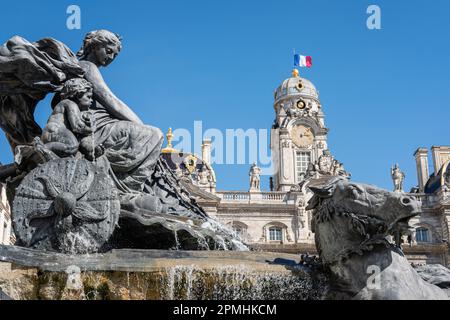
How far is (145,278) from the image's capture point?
5012mm

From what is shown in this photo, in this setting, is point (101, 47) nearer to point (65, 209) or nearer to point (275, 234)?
point (65, 209)

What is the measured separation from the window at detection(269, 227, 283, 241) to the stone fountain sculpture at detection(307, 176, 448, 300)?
4107 centimetres

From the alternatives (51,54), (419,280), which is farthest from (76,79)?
(419,280)

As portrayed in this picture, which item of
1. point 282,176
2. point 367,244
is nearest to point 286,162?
point 282,176

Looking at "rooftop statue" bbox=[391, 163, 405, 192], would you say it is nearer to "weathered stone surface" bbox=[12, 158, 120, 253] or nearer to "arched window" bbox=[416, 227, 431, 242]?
"arched window" bbox=[416, 227, 431, 242]

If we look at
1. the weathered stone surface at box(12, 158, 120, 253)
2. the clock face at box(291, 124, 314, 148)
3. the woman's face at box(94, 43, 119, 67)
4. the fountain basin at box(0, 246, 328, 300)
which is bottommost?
the fountain basin at box(0, 246, 328, 300)

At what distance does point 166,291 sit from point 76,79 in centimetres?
296

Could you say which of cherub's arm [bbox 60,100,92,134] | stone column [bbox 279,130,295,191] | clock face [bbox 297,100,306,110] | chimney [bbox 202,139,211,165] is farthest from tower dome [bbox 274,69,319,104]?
cherub's arm [bbox 60,100,92,134]

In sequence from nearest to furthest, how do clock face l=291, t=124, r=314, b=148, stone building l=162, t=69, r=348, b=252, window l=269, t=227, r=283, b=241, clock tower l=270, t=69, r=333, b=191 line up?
stone building l=162, t=69, r=348, b=252 → window l=269, t=227, r=283, b=241 → clock tower l=270, t=69, r=333, b=191 → clock face l=291, t=124, r=314, b=148

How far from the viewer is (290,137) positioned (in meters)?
53.9

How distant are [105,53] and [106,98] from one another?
2.22 feet

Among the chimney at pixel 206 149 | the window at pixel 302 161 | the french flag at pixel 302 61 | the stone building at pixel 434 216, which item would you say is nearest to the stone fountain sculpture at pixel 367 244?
the stone building at pixel 434 216

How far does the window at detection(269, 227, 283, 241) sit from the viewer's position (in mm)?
45844
